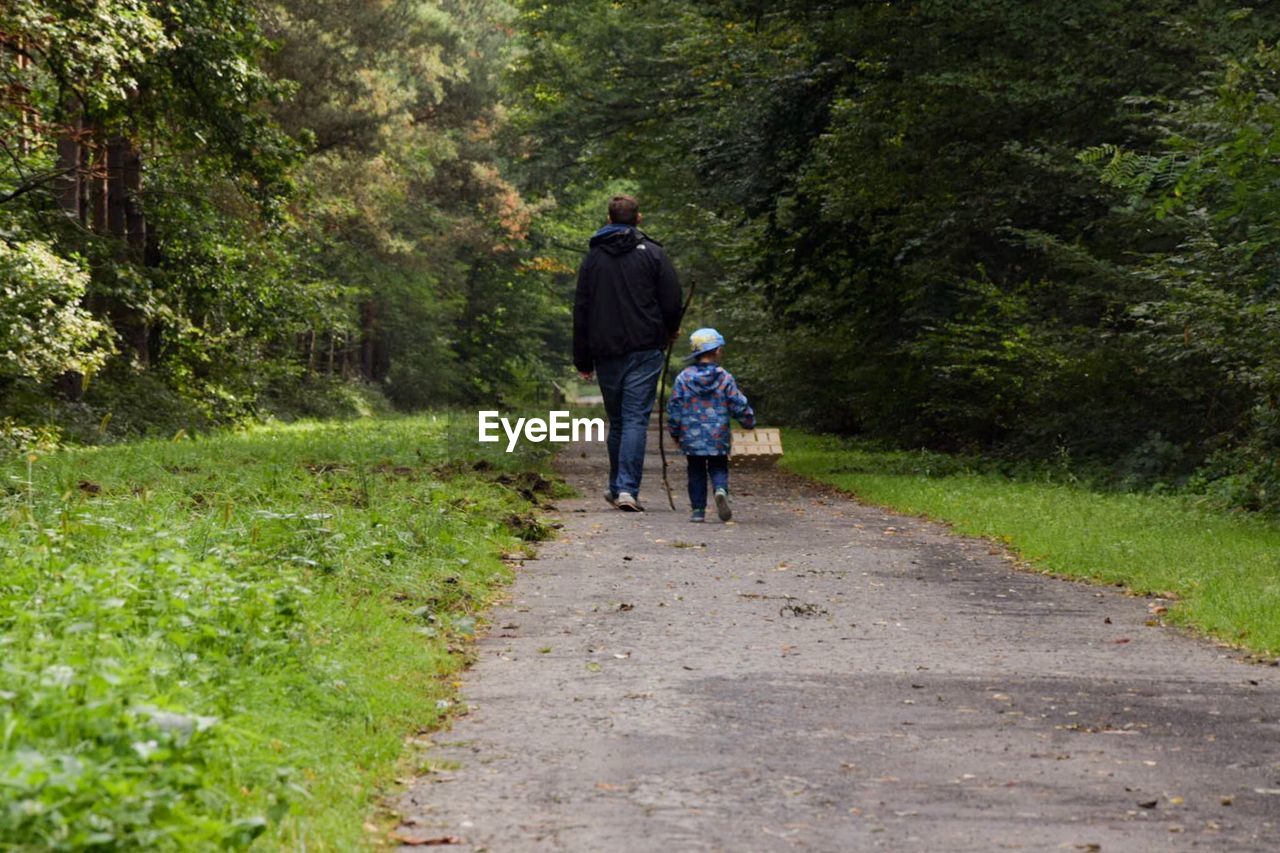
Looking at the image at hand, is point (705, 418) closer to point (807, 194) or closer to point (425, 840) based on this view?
point (425, 840)

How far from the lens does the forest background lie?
1608cm

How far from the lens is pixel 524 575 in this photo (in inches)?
398

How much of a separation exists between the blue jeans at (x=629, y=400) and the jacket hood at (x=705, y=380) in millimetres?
363

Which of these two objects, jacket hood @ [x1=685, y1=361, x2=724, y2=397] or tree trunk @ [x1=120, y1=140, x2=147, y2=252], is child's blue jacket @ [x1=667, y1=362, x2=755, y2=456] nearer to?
jacket hood @ [x1=685, y1=361, x2=724, y2=397]

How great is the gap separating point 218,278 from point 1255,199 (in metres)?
22.2

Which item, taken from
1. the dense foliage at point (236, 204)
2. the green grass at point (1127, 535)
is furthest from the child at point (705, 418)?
the dense foliage at point (236, 204)

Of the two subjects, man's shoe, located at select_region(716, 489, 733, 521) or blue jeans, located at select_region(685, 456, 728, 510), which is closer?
man's shoe, located at select_region(716, 489, 733, 521)

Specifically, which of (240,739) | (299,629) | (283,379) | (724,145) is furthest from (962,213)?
(283,379)

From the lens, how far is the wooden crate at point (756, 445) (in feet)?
63.1

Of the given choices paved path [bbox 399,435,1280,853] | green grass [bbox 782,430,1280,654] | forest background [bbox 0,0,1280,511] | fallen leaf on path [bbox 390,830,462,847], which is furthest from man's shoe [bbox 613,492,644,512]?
fallen leaf on path [bbox 390,830,462,847]

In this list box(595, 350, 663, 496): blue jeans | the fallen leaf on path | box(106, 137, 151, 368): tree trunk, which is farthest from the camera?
box(106, 137, 151, 368): tree trunk

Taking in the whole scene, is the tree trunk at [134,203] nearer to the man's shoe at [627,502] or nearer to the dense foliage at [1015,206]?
the dense foliage at [1015,206]

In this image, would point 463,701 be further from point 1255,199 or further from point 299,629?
point 1255,199

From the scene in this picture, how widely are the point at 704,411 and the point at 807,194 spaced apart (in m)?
9.83
